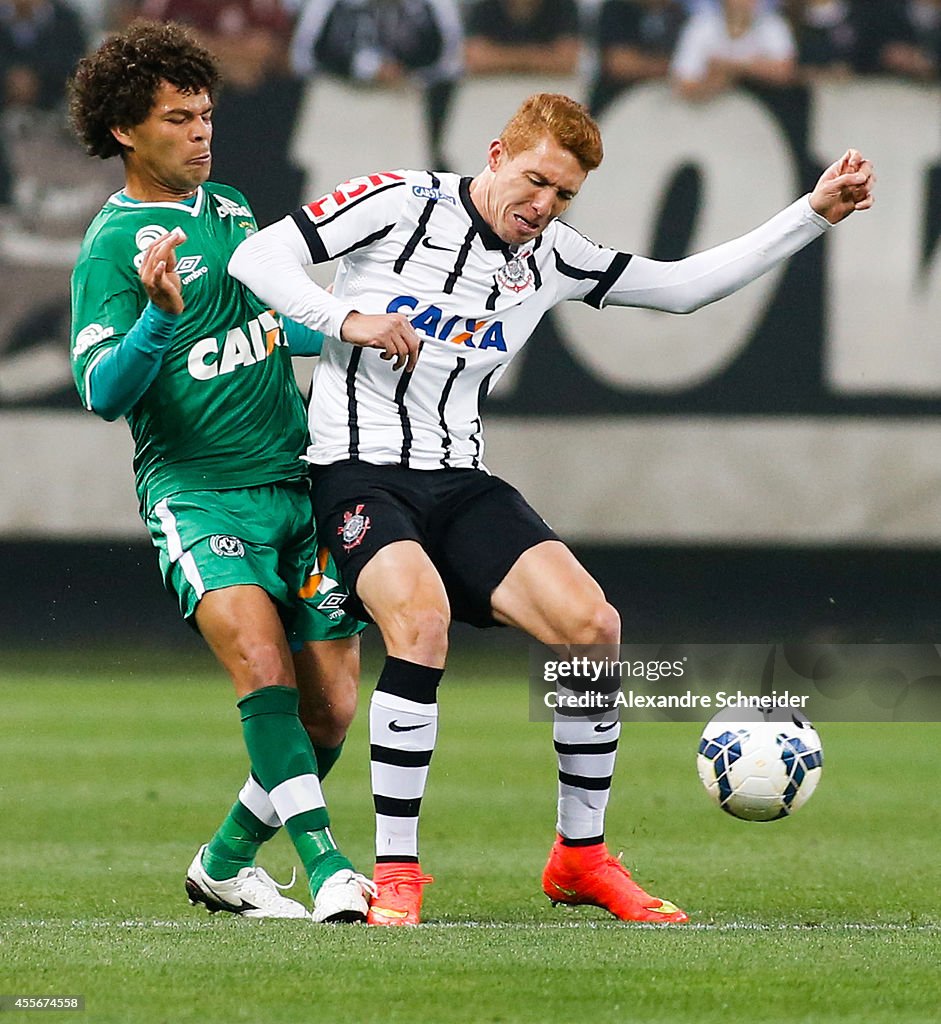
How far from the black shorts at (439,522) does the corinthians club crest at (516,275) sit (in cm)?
55

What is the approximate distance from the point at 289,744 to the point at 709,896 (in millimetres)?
1432

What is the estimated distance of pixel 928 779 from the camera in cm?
898

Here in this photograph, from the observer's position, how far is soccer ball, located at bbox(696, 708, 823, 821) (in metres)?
5.63

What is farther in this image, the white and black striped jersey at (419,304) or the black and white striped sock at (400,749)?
the white and black striped jersey at (419,304)

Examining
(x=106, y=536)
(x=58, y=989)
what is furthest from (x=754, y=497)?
(x=58, y=989)

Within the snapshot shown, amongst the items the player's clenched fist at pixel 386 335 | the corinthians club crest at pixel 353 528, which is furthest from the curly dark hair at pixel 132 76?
the corinthians club crest at pixel 353 528

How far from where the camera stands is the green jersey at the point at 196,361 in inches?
214

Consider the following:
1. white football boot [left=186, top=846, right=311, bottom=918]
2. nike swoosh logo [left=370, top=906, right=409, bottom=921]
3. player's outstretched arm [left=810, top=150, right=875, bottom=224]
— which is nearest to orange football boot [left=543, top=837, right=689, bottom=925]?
nike swoosh logo [left=370, top=906, right=409, bottom=921]

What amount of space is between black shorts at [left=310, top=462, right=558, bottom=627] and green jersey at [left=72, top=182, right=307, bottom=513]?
24 centimetres

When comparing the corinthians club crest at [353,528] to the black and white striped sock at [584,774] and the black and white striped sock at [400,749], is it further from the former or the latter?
the black and white striped sock at [584,774]

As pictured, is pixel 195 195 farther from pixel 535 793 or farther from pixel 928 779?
pixel 928 779

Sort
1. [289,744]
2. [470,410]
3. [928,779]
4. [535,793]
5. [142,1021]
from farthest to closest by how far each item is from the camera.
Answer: [928,779]
[535,793]
[470,410]
[289,744]
[142,1021]

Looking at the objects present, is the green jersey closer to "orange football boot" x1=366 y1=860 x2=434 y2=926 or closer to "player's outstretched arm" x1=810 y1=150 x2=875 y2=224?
"orange football boot" x1=366 y1=860 x2=434 y2=926
